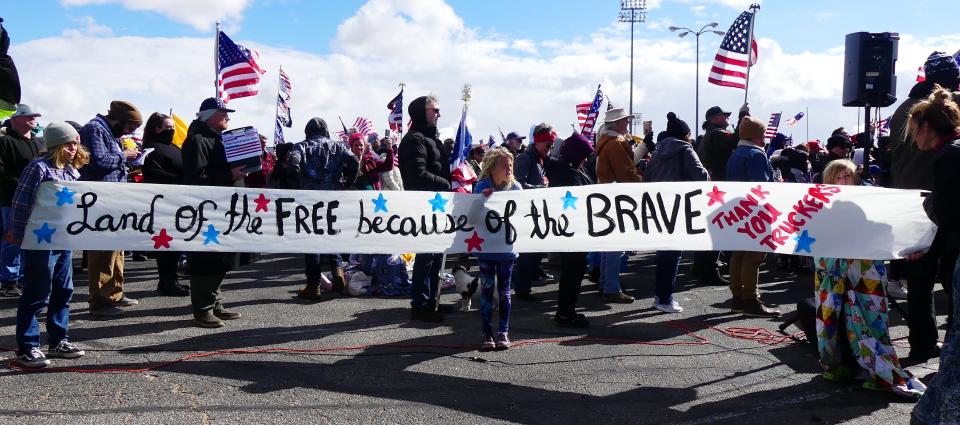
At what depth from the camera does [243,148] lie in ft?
22.6

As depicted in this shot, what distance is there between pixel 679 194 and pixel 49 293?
4.68 m

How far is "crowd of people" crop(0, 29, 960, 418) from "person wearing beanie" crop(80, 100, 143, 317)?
1 cm

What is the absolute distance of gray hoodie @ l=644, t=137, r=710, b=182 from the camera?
27.0 ft

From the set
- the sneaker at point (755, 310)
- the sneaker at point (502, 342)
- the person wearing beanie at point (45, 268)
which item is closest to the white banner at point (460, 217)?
the person wearing beanie at point (45, 268)

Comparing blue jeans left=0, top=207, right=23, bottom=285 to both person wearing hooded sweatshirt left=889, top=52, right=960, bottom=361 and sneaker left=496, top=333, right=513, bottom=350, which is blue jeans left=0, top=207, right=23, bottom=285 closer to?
sneaker left=496, top=333, right=513, bottom=350

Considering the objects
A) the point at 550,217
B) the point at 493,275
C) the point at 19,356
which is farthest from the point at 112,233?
the point at 550,217

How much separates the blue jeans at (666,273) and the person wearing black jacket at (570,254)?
1050 millimetres

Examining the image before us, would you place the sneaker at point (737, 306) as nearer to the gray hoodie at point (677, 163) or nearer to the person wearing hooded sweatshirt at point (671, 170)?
the person wearing hooded sweatshirt at point (671, 170)

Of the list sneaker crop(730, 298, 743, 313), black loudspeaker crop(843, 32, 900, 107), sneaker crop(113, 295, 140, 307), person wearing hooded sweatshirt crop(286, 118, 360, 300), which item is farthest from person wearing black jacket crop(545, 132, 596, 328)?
sneaker crop(113, 295, 140, 307)

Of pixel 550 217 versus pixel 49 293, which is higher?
pixel 550 217

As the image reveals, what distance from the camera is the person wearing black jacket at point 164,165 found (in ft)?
27.6

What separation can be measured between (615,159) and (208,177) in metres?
4.08

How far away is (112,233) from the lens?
19.4 feet

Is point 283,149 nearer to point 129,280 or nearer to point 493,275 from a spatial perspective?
point 129,280
